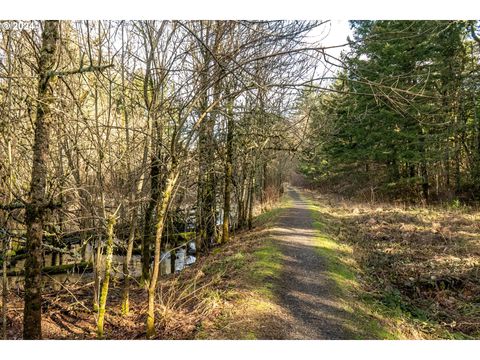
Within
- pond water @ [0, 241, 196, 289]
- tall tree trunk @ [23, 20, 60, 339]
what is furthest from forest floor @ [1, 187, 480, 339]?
pond water @ [0, 241, 196, 289]

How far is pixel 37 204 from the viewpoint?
11.4 feet

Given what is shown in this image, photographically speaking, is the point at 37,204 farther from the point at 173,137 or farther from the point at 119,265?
the point at 119,265

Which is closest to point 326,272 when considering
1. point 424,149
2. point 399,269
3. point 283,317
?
point 399,269

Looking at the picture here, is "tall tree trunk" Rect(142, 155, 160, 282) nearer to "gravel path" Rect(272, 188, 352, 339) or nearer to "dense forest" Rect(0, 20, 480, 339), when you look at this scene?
"dense forest" Rect(0, 20, 480, 339)

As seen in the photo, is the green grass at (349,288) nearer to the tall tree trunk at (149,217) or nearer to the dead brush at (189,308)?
Answer: the dead brush at (189,308)

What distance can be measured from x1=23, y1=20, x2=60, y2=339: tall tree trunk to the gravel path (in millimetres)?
2973

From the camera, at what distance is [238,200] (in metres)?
12.4

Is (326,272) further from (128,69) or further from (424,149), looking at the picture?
(424,149)

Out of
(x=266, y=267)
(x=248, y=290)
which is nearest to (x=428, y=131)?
(x=266, y=267)

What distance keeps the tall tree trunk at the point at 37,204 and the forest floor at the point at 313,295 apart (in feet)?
3.44

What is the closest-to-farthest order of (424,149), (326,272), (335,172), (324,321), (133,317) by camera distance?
(324,321) → (133,317) → (326,272) → (424,149) → (335,172)

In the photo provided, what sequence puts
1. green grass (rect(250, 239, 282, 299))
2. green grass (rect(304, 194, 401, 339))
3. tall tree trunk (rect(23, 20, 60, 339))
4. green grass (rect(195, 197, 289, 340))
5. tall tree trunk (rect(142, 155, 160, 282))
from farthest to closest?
tall tree trunk (rect(142, 155, 160, 282))
green grass (rect(250, 239, 282, 299))
green grass (rect(304, 194, 401, 339))
green grass (rect(195, 197, 289, 340))
tall tree trunk (rect(23, 20, 60, 339))

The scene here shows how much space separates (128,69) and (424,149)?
14121mm

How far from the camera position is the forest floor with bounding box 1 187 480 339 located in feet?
14.7
